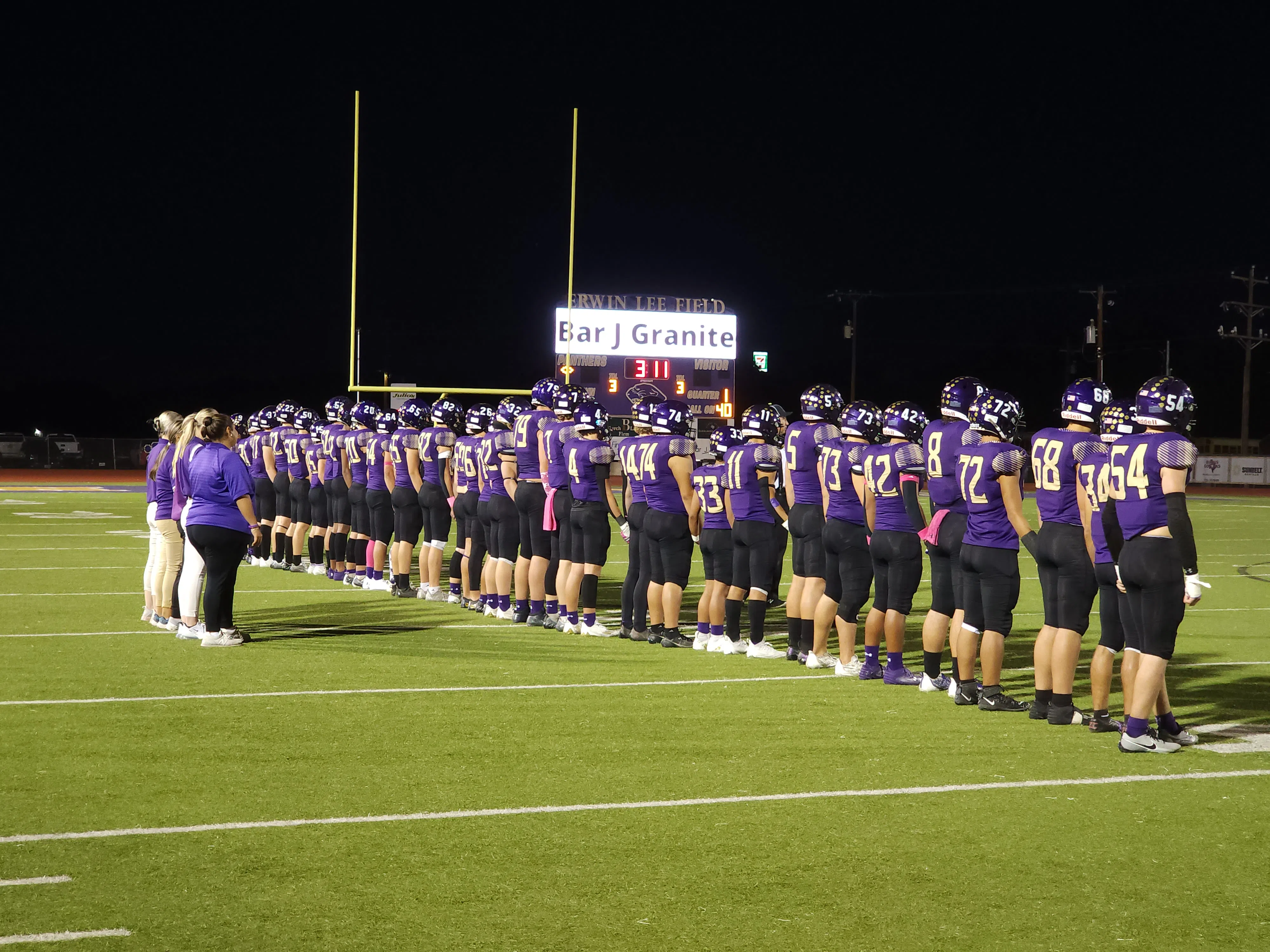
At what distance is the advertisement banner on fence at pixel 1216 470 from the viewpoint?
46.9 metres

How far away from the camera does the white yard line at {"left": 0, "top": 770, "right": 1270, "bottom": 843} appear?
5.41 meters

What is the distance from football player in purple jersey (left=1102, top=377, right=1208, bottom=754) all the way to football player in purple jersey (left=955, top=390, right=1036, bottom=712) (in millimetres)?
901

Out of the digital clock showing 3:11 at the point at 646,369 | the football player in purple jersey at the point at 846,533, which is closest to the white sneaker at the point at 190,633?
the football player in purple jersey at the point at 846,533

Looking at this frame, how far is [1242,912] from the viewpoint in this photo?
183 inches

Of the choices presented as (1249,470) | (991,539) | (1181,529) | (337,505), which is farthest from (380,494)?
(1249,470)

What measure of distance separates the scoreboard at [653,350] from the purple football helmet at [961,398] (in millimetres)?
40748

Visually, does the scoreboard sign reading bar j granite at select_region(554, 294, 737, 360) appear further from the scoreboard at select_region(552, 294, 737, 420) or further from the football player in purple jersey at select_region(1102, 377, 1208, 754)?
the football player in purple jersey at select_region(1102, 377, 1208, 754)

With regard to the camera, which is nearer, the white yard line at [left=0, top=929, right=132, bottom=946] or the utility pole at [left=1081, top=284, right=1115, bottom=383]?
the white yard line at [left=0, top=929, right=132, bottom=946]

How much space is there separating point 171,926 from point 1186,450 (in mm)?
5084

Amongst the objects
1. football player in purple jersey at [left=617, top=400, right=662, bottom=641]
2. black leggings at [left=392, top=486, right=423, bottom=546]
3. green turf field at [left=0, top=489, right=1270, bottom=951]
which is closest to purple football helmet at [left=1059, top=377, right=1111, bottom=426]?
green turf field at [left=0, top=489, right=1270, bottom=951]

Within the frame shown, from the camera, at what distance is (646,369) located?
50.7m

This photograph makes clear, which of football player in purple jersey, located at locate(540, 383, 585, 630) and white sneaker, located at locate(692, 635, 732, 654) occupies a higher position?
football player in purple jersey, located at locate(540, 383, 585, 630)

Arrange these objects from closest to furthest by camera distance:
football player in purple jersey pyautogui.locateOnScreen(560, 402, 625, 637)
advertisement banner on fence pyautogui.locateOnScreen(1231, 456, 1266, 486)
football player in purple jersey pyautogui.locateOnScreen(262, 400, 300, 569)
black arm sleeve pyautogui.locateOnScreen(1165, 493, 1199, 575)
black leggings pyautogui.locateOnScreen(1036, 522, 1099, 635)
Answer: black arm sleeve pyautogui.locateOnScreen(1165, 493, 1199, 575)
black leggings pyautogui.locateOnScreen(1036, 522, 1099, 635)
football player in purple jersey pyautogui.locateOnScreen(560, 402, 625, 637)
football player in purple jersey pyautogui.locateOnScreen(262, 400, 300, 569)
advertisement banner on fence pyautogui.locateOnScreen(1231, 456, 1266, 486)

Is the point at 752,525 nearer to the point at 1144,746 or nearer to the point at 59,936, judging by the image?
the point at 1144,746
